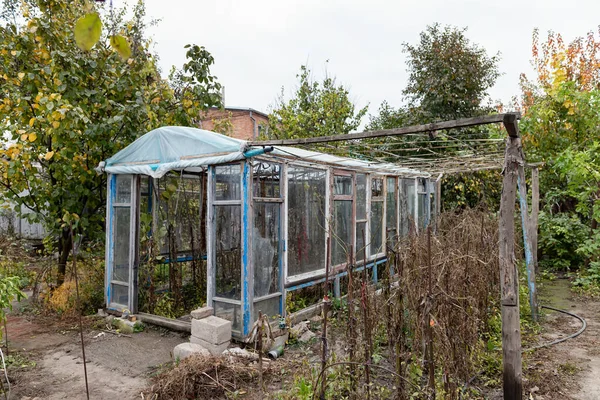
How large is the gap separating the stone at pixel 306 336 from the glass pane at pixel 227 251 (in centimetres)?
103

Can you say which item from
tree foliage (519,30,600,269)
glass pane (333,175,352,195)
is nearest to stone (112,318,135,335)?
glass pane (333,175,352,195)

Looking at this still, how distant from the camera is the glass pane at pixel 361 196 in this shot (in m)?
7.19

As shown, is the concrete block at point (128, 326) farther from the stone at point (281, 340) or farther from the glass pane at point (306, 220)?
the glass pane at point (306, 220)

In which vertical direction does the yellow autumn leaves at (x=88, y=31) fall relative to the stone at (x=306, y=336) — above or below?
above

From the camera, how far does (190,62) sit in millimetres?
6945

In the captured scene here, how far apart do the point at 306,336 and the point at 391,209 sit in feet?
13.9

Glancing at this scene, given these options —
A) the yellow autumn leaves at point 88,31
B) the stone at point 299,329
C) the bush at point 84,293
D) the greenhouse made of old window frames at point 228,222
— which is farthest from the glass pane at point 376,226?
the yellow autumn leaves at point 88,31

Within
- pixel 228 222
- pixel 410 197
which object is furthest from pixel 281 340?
pixel 410 197

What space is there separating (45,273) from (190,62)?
4.26 meters

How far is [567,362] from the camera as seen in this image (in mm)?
4371

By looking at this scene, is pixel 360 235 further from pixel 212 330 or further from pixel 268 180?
pixel 212 330

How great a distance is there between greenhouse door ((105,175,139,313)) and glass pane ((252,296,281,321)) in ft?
6.80

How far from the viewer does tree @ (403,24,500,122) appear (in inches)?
436

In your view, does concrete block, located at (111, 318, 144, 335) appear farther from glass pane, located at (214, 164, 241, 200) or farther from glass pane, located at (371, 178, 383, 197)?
glass pane, located at (371, 178, 383, 197)
